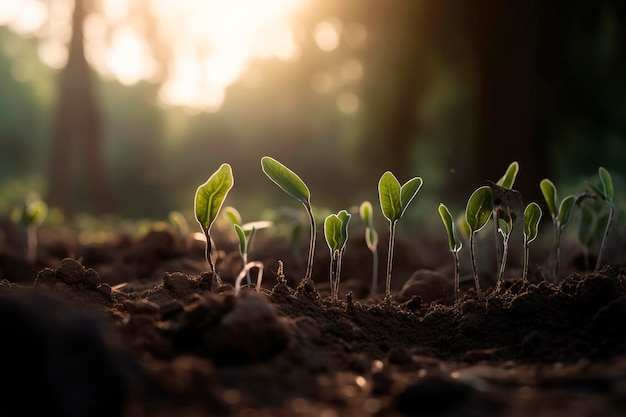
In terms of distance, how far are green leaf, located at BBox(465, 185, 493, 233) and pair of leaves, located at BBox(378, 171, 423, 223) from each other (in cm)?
25

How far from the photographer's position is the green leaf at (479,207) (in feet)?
8.98

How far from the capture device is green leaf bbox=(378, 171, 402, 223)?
2707 millimetres

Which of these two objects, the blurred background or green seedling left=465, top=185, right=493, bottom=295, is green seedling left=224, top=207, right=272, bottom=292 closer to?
green seedling left=465, top=185, right=493, bottom=295

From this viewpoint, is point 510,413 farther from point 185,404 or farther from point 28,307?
point 28,307

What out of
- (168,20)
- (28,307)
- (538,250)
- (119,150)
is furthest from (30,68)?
(28,307)

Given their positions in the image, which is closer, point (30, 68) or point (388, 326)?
point (388, 326)

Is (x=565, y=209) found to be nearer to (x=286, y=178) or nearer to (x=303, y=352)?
(x=286, y=178)

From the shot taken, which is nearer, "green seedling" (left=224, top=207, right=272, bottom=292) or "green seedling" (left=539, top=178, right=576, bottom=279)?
"green seedling" (left=224, top=207, right=272, bottom=292)

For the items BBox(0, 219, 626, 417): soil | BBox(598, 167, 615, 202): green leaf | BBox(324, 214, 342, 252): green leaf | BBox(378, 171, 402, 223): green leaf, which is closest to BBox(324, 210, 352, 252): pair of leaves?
BBox(324, 214, 342, 252): green leaf

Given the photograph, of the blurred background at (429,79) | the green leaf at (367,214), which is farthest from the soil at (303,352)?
the blurred background at (429,79)

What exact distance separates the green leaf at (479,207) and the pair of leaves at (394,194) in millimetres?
246

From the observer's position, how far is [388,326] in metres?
2.49

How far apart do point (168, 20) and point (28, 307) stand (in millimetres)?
16098

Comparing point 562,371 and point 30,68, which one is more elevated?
point 30,68
